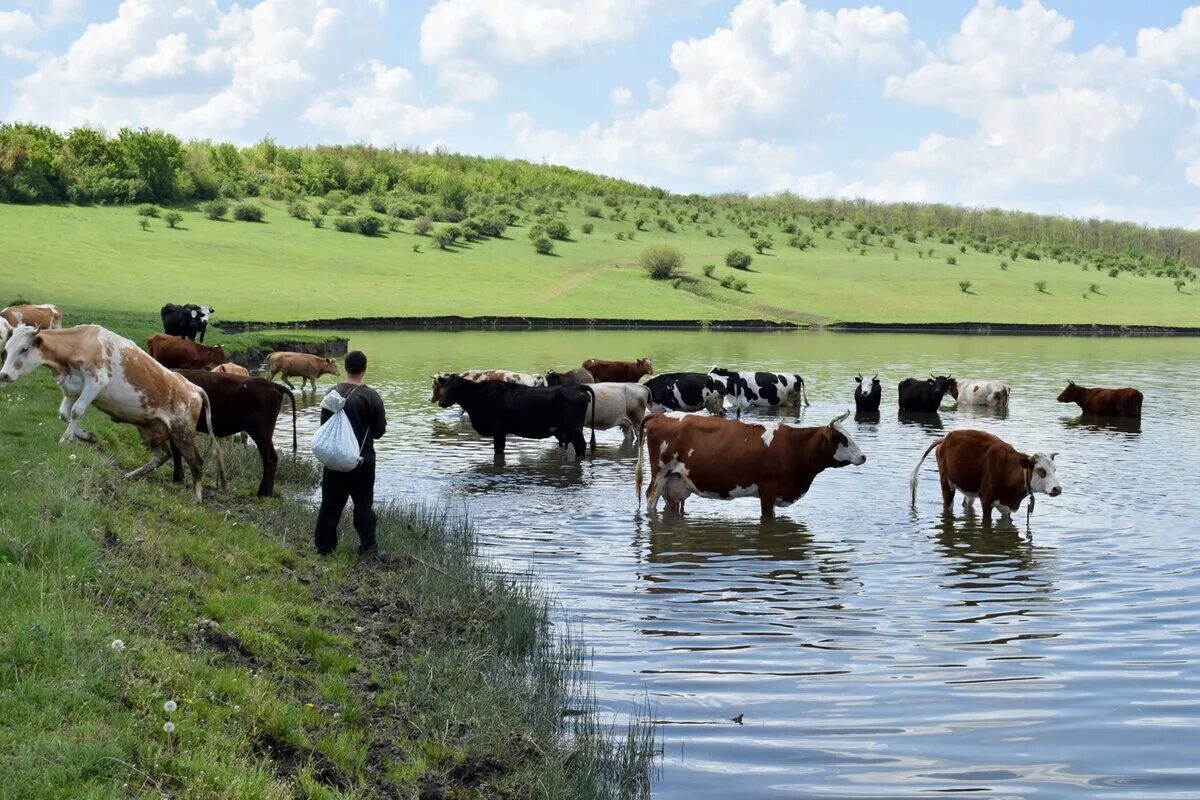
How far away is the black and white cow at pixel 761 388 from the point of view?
3244 centimetres

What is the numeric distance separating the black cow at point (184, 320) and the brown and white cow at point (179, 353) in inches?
443

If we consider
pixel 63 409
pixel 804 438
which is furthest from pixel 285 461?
pixel 804 438

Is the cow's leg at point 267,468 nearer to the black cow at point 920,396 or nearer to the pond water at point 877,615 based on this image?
the pond water at point 877,615

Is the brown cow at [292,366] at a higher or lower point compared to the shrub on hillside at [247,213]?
lower

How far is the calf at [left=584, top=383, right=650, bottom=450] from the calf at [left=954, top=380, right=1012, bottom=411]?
1214 cm

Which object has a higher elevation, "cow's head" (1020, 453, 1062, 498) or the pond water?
"cow's head" (1020, 453, 1062, 498)

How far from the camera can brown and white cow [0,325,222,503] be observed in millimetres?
13078

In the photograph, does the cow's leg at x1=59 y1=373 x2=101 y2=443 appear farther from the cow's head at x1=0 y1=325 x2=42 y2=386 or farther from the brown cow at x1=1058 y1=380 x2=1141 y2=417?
the brown cow at x1=1058 y1=380 x2=1141 y2=417

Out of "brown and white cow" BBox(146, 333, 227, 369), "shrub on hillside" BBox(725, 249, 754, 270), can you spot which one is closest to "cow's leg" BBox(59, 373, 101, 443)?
"brown and white cow" BBox(146, 333, 227, 369)

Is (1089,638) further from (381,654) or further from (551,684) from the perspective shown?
(381,654)

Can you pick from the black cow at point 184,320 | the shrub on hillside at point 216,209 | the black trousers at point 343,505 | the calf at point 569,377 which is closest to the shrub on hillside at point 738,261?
the shrub on hillside at point 216,209

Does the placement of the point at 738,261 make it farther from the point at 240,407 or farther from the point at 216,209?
the point at 240,407

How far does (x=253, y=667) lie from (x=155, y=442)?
6.58m

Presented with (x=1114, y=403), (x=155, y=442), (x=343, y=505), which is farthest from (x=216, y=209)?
(x=343, y=505)
